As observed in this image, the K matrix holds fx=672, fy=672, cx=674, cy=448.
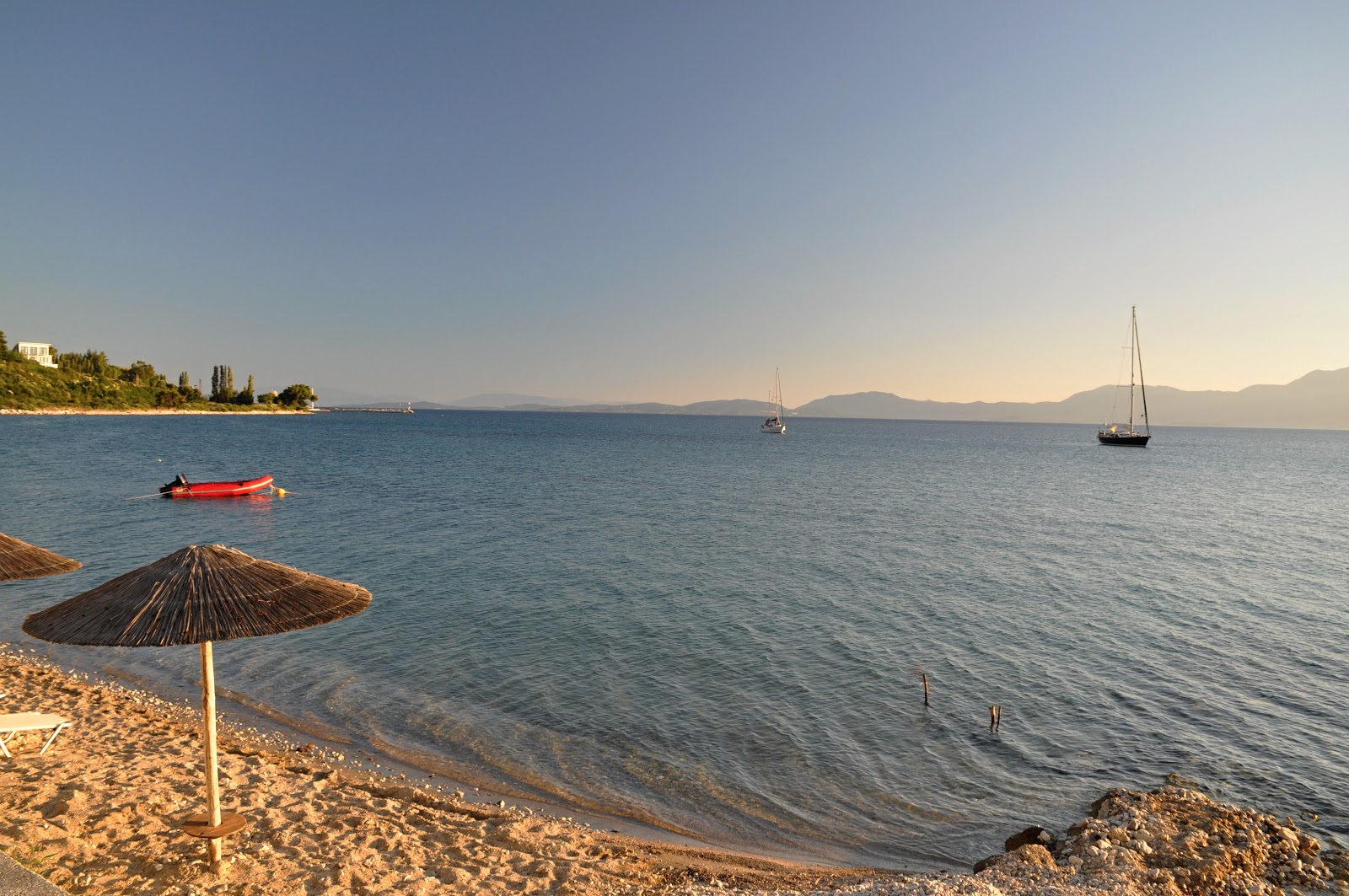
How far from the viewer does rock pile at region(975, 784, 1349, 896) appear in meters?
8.45

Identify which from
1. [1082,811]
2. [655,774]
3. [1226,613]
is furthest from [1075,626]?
[655,774]

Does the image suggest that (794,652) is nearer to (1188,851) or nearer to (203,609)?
(1188,851)

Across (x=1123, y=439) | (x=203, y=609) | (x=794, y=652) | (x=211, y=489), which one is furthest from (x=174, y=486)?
(x=1123, y=439)

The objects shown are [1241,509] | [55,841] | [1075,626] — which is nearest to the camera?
[55,841]

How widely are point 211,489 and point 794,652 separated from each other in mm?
41496

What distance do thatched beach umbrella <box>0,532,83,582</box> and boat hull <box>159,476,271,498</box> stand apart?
37609 millimetres

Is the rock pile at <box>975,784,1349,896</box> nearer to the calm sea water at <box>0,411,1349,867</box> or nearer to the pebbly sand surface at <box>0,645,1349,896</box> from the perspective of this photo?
the pebbly sand surface at <box>0,645,1349,896</box>

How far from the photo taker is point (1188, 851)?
29.5ft

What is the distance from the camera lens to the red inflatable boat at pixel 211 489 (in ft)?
137

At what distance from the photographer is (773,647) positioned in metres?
18.3

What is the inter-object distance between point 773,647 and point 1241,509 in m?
52.5

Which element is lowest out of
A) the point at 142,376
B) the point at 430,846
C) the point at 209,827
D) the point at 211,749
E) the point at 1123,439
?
the point at 430,846

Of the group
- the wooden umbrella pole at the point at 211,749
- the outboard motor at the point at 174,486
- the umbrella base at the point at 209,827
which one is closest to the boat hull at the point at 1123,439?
the outboard motor at the point at 174,486

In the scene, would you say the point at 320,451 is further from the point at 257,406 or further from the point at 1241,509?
the point at 257,406
